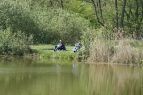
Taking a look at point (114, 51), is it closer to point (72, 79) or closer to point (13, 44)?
point (72, 79)

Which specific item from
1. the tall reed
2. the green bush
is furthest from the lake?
the green bush

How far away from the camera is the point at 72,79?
72.5 feet

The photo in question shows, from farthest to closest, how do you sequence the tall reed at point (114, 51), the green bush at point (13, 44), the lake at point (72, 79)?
the green bush at point (13, 44), the tall reed at point (114, 51), the lake at point (72, 79)

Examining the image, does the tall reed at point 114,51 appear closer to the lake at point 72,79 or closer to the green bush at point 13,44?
the lake at point 72,79

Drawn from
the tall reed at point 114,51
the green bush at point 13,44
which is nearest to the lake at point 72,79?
the tall reed at point 114,51

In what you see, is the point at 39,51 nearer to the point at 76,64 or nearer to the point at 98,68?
the point at 76,64

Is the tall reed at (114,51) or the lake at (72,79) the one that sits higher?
the tall reed at (114,51)

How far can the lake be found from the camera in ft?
60.2

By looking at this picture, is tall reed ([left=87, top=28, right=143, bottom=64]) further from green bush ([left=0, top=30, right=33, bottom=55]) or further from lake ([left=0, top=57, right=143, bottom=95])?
green bush ([left=0, top=30, right=33, bottom=55])

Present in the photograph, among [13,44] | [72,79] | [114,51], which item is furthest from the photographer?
[13,44]

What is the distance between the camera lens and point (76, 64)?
98.3ft

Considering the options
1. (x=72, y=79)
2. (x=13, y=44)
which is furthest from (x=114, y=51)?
(x=13, y=44)

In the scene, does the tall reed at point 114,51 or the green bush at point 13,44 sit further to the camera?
the green bush at point 13,44

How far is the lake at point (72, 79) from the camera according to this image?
18.4 m
